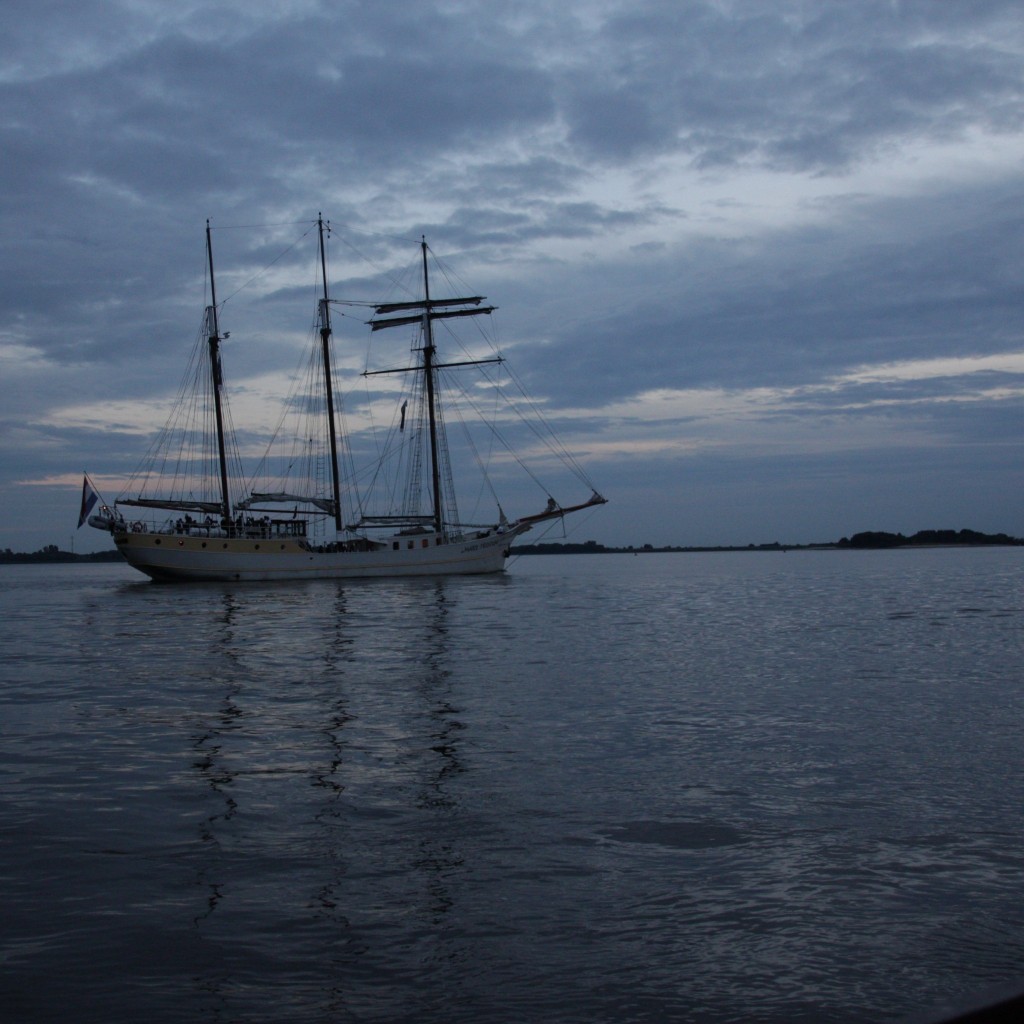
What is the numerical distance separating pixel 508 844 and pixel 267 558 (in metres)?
70.9

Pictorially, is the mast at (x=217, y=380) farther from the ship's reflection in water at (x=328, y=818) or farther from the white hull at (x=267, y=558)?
the ship's reflection in water at (x=328, y=818)

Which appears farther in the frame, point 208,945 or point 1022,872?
point 1022,872

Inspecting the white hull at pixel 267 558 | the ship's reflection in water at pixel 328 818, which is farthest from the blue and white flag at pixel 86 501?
the ship's reflection in water at pixel 328 818

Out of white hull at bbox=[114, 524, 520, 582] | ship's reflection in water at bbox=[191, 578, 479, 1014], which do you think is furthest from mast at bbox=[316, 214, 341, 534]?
ship's reflection in water at bbox=[191, 578, 479, 1014]

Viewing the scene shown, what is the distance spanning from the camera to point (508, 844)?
31.2 ft

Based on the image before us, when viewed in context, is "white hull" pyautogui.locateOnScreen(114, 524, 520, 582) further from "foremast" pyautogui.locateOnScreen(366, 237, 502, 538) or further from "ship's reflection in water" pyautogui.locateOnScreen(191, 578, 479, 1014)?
"ship's reflection in water" pyautogui.locateOnScreen(191, 578, 479, 1014)

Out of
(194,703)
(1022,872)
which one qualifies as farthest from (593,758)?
(194,703)

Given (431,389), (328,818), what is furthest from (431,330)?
(328,818)

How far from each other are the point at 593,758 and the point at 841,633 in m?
22.6

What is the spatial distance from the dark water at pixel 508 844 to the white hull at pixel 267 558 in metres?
55.7

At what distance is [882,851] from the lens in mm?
9266

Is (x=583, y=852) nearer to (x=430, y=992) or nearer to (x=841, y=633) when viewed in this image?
(x=430, y=992)

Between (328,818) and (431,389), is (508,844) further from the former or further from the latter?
(431,389)

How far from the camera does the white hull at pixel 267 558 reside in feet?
251
